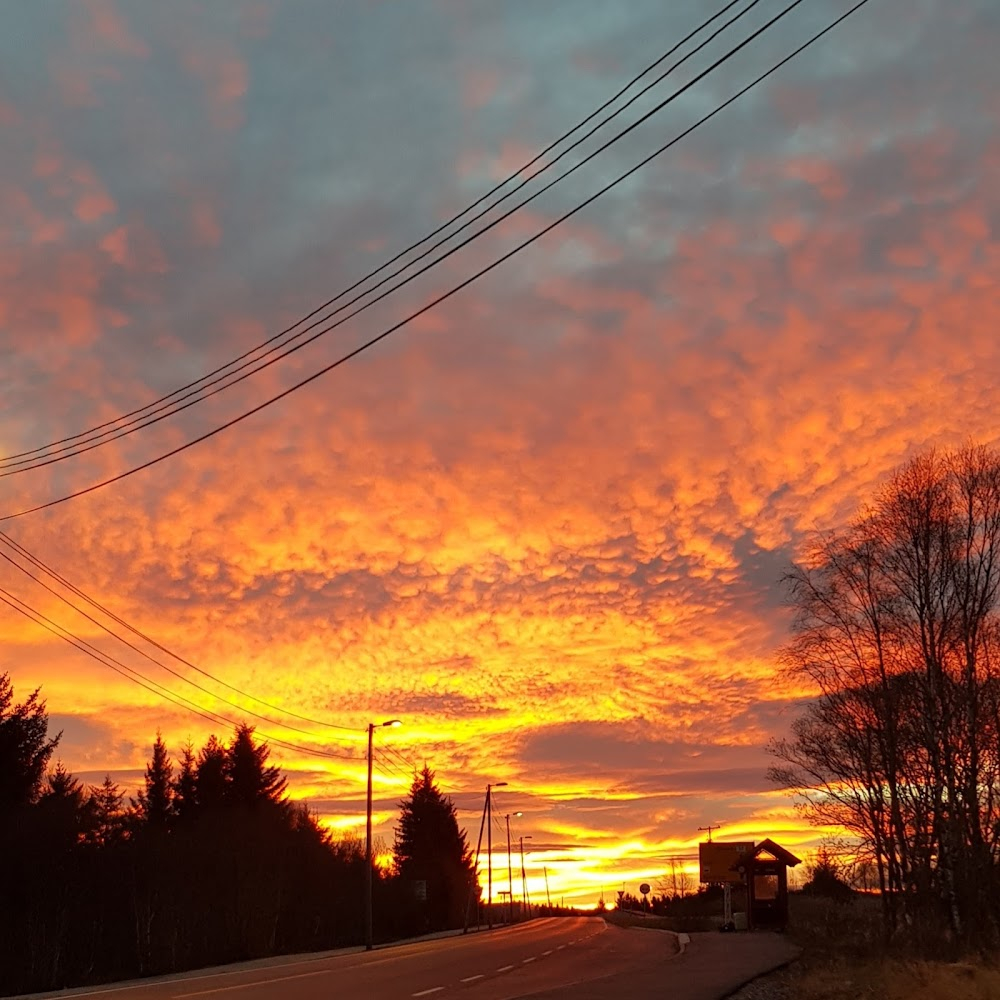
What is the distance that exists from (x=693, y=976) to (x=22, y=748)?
3020cm

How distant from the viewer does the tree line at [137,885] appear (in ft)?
118

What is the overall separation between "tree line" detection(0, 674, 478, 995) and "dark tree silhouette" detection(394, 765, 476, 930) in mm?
24333

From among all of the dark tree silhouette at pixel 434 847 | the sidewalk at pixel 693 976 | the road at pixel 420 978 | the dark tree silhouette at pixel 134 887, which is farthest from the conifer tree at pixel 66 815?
the dark tree silhouette at pixel 434 847

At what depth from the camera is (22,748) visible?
152ft

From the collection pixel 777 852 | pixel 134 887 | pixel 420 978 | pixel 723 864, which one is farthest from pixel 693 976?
pixel 723 864

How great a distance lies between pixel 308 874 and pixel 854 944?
32644 mm

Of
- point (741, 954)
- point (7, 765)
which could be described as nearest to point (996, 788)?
point (741, 954)

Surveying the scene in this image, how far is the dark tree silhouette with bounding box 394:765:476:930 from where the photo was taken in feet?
321

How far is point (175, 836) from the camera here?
45.5 metres

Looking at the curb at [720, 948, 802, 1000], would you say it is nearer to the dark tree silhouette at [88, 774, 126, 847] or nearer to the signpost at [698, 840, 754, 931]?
the dark tree silhouette at [88, 774, 126, 847]

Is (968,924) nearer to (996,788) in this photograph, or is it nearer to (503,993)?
(996,788)

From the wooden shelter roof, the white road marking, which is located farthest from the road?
the wooden shelter roof

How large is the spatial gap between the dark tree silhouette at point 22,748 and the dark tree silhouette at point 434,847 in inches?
2173

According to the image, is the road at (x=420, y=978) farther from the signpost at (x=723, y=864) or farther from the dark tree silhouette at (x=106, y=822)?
the signpost at (x=723, y=864)
